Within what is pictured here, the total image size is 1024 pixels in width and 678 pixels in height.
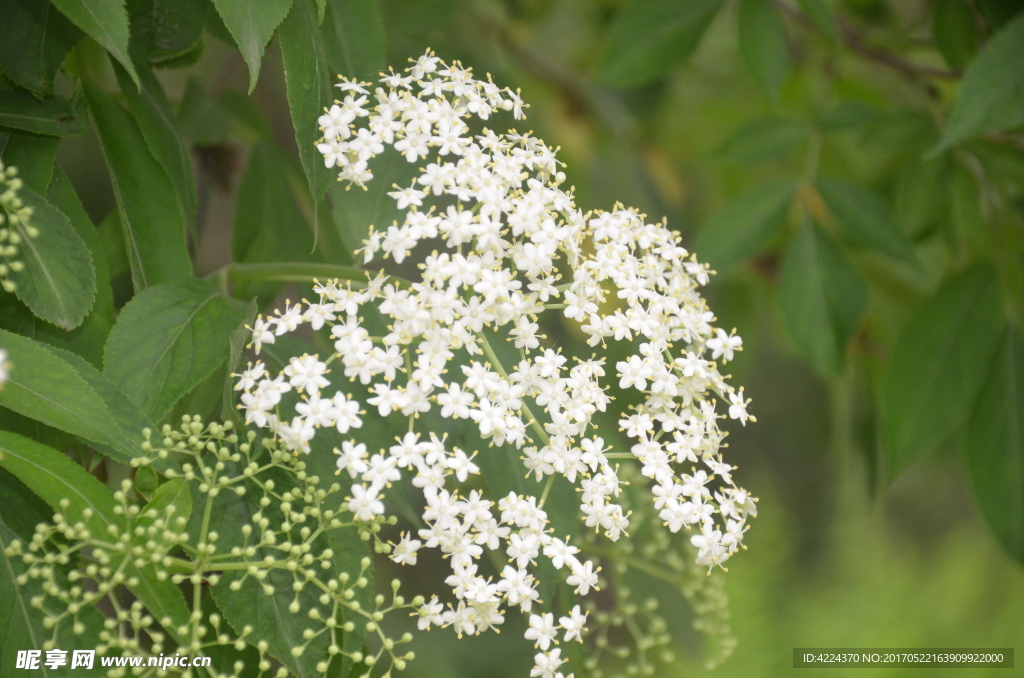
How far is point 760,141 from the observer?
1.19 m

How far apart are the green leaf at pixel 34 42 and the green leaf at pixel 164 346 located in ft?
0.65

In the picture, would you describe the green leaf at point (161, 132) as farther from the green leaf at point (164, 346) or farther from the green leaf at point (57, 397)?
the green leaf at point (57, 397)

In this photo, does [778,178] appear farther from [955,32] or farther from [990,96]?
[990,96]

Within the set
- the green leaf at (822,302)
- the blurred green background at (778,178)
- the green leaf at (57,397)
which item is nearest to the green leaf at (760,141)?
the blurred green background at (778,178)

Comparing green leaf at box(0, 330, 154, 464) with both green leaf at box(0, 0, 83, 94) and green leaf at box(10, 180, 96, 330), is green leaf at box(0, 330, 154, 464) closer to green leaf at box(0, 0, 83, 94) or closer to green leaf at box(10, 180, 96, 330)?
green leaf at box(10, 180, 96, 330)

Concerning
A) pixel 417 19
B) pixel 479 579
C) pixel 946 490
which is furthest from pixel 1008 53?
pixel 946 490

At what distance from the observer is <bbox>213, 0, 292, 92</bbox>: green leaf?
562 mm

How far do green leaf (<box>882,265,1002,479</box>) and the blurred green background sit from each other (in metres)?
0.03

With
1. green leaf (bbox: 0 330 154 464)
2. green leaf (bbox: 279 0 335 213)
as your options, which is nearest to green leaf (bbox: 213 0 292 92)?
green leaf (bbox: 279 0 335 213)

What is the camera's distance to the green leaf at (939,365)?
107cm

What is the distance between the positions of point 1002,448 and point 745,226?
→ 18.7 inches

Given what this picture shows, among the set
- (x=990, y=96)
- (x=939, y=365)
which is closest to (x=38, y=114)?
(x=990, y=96)

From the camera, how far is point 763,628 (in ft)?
8.36

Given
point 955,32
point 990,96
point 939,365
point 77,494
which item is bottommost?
point 77,494
